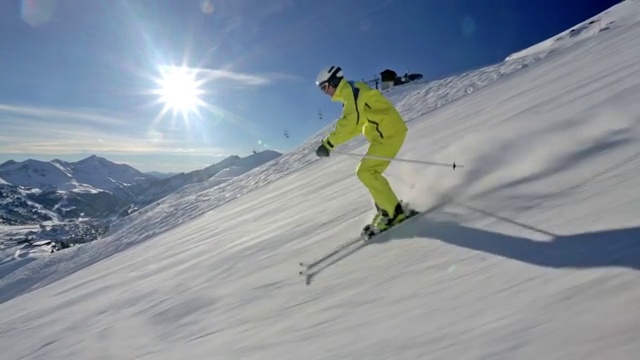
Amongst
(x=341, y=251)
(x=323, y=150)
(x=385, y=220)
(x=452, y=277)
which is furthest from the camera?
(x=323, y=150)

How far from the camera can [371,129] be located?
17.5 feet

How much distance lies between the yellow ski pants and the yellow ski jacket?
85 mm

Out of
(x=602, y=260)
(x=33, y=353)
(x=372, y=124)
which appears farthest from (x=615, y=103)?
(x=33, y=353)

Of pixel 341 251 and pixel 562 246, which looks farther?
pixel 341 251

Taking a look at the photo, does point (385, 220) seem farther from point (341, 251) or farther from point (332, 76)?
point (332, 76)

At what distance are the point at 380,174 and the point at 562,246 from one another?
2.60 m

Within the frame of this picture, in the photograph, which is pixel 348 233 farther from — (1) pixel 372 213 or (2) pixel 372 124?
(2) pixel 372 124

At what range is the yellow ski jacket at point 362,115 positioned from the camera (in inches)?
203

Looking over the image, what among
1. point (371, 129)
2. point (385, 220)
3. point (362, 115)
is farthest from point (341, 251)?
point (362, 115)

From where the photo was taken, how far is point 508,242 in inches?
131

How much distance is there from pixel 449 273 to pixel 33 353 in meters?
6.05

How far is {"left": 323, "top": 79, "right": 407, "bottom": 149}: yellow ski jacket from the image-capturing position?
16.9ft

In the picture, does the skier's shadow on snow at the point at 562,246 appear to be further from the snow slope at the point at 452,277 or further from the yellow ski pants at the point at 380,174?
the yellow ski pants at the point at 380,174

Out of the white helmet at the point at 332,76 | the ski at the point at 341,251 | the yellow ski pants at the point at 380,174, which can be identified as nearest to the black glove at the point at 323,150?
the yellow ski pants at the point at 380,174
